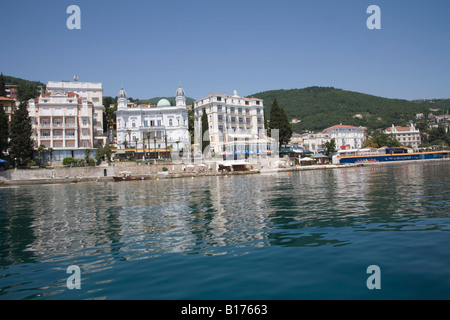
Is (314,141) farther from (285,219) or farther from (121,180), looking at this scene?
(285,219)

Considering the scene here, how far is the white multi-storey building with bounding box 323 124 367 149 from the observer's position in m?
99.8

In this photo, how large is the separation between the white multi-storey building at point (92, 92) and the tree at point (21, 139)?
47.6ft

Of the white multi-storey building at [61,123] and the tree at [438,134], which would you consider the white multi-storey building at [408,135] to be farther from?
the white multi-storey building at [61,123]

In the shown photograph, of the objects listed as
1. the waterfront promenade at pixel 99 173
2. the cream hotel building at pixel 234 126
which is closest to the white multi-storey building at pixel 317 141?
the cream hotel building at pixel 234 126

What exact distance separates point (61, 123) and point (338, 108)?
406 ft

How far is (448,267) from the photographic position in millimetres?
6016

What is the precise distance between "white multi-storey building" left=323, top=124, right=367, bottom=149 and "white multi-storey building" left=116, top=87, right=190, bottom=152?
2072 inches

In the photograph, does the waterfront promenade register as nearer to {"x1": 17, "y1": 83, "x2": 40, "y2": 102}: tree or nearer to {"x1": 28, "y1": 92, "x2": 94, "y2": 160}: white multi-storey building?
{"x1": 28, "y1": 92, "x2": 94, "y2": 160}: white multi-storey building

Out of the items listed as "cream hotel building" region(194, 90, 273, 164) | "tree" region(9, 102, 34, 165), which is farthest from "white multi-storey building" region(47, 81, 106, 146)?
"cream hotel building" region(194, 90, 273, 164)

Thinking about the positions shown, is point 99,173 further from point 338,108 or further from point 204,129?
point 338,108

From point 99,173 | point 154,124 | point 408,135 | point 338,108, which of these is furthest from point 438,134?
point 99,173

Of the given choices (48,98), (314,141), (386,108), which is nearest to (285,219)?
(48,98)

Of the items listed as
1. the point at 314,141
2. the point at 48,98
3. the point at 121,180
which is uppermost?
the point at 48,98
